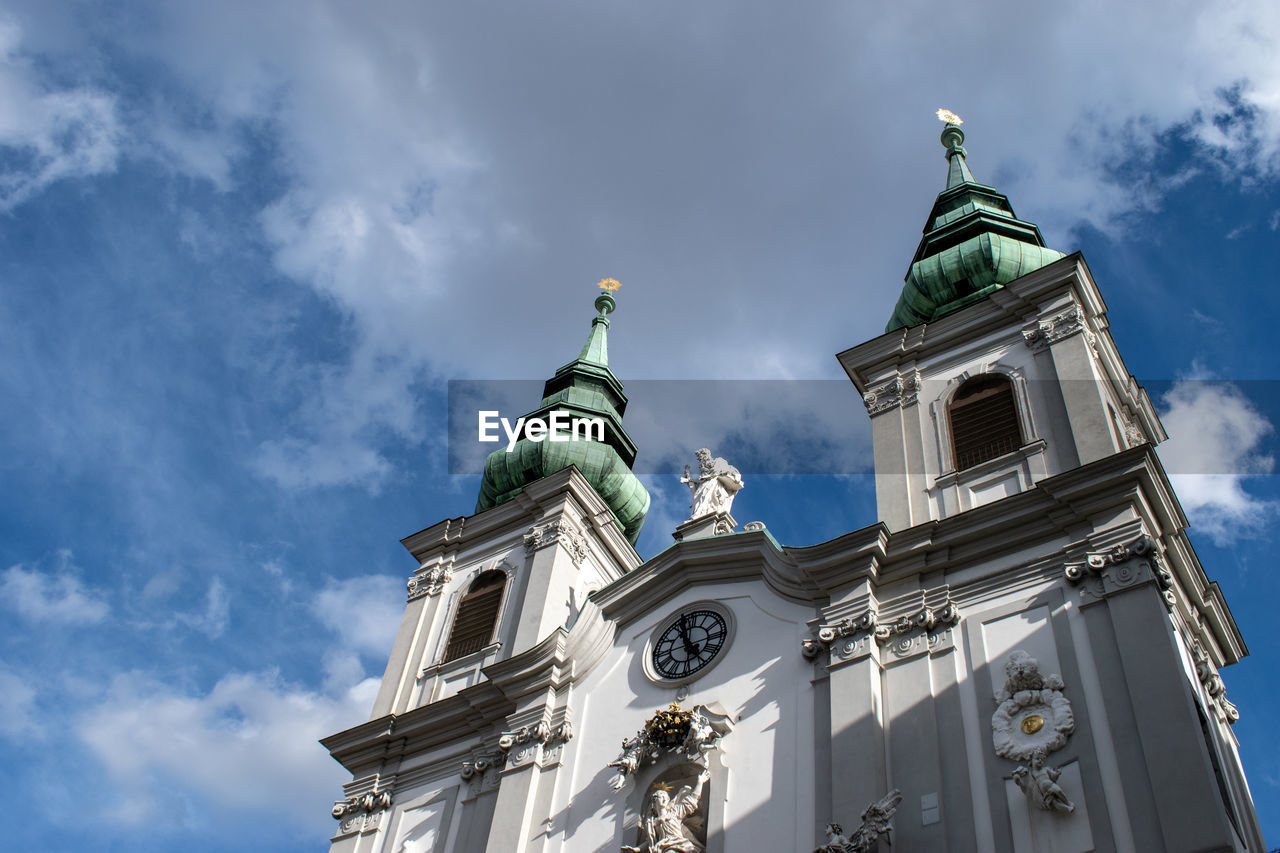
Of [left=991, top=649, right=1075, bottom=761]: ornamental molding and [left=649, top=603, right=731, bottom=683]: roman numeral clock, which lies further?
[left=649, top=603, right=731, bottom=683]: roman numeral clock

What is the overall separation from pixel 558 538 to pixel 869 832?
10.6 metres

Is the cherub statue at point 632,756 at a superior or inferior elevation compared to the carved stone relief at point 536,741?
inferior

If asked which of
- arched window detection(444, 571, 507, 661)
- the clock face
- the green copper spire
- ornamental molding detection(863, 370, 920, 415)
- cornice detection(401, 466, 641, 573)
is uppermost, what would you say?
the green copper spire

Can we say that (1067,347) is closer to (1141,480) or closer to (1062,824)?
(1141,480)

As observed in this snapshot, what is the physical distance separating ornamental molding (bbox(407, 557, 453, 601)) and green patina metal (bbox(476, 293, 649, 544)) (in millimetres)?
1908

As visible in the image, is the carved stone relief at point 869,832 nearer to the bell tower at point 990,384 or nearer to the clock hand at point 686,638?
the clock hand at point 686,638

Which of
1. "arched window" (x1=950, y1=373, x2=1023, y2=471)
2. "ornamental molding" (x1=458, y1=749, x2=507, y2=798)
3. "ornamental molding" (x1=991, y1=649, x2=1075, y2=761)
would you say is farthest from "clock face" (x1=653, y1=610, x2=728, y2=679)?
"ornamental molding" (x1=991, y1=649, x2=1075, y2=761)

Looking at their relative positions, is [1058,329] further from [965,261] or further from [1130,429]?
[965,261]

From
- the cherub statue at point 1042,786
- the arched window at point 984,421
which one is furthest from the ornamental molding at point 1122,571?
the arched window at point 984,421

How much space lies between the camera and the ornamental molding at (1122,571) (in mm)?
13875

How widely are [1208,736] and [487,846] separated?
29.6 feet

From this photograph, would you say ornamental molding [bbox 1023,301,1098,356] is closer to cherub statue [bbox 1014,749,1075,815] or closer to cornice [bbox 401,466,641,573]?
cherub statue [bbox 1014,749,1075,815]

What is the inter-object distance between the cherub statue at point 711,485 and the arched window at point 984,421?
3.67 meters

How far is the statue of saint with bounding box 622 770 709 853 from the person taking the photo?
47.1 ft
